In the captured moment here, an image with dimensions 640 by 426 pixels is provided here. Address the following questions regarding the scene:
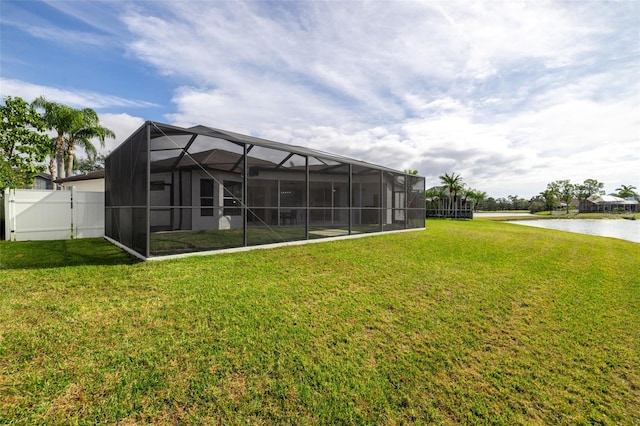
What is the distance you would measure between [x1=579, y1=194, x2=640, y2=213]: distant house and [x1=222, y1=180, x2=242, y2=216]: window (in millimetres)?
80600

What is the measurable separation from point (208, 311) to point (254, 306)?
60cm

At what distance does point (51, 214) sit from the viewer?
344 inches

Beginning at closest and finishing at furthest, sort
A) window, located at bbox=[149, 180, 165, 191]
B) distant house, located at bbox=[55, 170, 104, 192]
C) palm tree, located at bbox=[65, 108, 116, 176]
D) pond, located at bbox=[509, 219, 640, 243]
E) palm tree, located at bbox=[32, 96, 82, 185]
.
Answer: window, located at bbox=[149, 180, 165, 191] < distant house, located at bbox=[55, 170, 104, 192] < pond, located at bbox=[509, 219, 640, 243] < palm tree, located at bbox=[32, 96, 82, 185] < palm tree, located at bbox=[65, 108, 116, 176]

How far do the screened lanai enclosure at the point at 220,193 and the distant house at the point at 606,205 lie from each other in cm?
7694

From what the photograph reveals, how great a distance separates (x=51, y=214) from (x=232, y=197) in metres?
6.40

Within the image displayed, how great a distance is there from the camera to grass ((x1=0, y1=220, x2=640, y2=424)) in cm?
221

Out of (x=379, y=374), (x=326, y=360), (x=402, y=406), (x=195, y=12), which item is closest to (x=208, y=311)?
(x=326, y=360)

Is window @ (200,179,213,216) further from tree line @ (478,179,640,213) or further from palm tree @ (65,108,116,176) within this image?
tree line @ (478,179,640,213)

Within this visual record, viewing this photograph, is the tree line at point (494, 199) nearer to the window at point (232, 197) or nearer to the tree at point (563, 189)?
the tree at point (563, 189)

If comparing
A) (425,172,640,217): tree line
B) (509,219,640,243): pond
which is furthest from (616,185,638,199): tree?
(509,219,640,243): pond

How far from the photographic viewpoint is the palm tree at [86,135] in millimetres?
19406

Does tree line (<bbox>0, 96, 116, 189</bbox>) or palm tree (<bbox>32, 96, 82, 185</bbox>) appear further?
palm tree (<bbox>32, 96, 82, 185</bbox>)

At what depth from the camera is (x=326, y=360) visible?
2.82 metres

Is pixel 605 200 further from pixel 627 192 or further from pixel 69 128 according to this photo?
A: pixel 69 128
